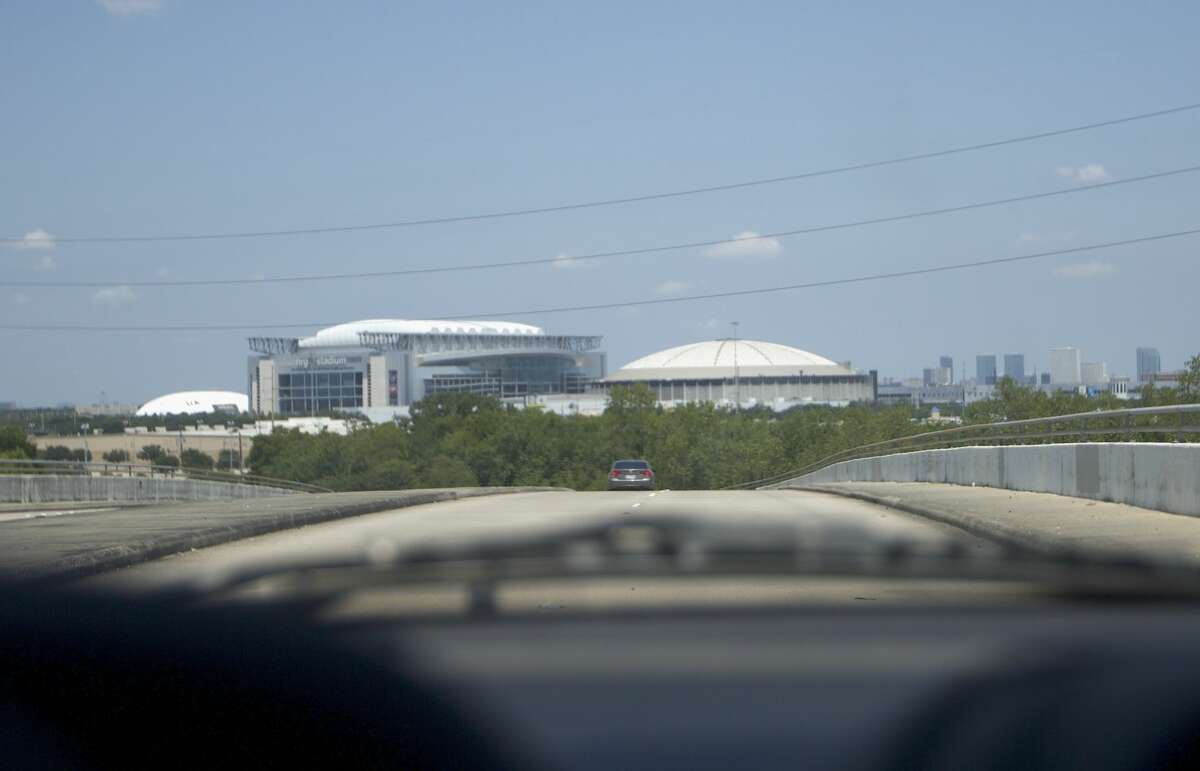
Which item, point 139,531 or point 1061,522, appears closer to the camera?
point 1061,522

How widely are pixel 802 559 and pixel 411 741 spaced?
1.53m

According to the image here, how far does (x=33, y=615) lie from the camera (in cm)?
274

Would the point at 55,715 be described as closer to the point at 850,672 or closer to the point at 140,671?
the point at 140,671

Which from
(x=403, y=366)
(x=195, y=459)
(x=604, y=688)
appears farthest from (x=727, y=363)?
(x=604, y=688)

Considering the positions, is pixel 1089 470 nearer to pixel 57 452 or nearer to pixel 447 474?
pixel 57 452

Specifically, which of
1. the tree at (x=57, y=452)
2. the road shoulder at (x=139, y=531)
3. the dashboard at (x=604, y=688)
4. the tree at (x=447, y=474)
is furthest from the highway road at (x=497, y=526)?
the tree at (x=447, y=474)

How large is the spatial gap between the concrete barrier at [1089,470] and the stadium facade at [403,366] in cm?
12475

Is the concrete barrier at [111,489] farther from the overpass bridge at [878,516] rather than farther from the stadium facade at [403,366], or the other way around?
the stadium facade at [403,366]

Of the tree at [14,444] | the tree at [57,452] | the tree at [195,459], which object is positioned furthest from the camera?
the tree at [195,459]

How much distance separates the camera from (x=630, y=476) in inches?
1842

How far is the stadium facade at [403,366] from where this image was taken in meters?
162

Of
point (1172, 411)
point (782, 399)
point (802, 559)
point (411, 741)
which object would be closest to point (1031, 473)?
point (1172, 411)

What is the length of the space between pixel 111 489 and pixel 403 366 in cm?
12570

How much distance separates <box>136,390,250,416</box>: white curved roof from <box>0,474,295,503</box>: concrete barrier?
367 ft
